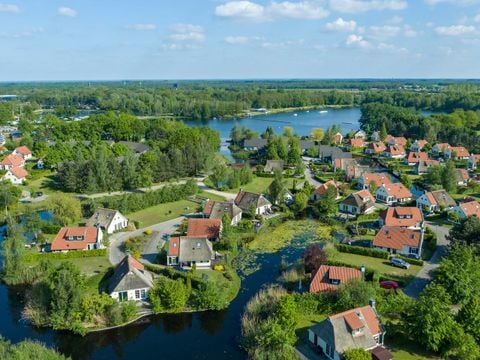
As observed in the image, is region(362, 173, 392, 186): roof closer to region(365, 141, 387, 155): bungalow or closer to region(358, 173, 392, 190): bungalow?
region(358, 173, 392, 190): bungalow

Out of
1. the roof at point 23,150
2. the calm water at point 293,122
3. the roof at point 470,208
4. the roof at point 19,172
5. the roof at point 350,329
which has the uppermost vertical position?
the calm water at point 293,122

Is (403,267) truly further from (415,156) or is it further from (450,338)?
(415,156)

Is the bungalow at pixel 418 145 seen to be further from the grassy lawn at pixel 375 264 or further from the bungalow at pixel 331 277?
the bungalow at pixel 331 277

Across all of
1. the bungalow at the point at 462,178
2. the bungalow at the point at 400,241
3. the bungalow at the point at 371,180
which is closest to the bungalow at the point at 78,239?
the bungalow at the point at 400,241

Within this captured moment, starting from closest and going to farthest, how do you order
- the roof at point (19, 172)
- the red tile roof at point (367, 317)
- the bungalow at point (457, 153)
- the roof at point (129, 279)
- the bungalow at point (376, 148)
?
the red tile roof at point (367, 317)
the roof at point (129, 279)
the roof at point (19, 172)
the bungalow at point (457, 153)
the bungalow at point (376, 148)

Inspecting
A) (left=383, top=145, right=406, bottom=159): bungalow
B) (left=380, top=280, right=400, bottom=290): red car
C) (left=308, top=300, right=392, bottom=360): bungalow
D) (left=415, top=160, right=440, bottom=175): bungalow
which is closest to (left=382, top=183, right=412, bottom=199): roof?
(left=415, top=160, right=440, bottom=175): bungalow

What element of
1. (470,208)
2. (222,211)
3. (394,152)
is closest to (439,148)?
(394,152)

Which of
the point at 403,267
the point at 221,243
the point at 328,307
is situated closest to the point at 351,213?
the point at 403,267

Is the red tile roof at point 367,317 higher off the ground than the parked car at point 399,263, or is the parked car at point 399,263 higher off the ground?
the red tile roof at point 367,317
